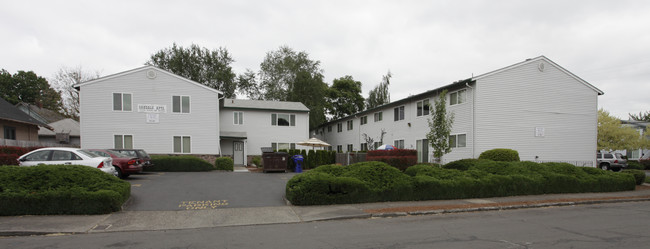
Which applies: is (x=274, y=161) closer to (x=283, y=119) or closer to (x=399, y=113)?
(x=283, y=119)

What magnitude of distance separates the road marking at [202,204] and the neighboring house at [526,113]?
48.5 ft

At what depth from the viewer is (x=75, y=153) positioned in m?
12.9

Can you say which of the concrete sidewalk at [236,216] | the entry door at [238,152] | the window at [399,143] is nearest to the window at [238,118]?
the entry door at [238,152]

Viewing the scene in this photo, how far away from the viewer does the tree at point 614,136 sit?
2809cm

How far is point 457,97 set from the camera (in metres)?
22.1

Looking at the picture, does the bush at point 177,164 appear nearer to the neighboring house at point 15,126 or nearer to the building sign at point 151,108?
the building sign at point 151,108

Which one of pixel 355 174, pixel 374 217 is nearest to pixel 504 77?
pixel 355 174

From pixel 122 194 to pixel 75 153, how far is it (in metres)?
5.20

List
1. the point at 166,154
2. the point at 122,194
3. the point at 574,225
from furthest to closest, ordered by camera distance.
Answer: the point at 166,154 → the point at 122,194 → the point at 574,225

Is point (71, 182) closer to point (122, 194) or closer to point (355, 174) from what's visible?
point (122, 194)

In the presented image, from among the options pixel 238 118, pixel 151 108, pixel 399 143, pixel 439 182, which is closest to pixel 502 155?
pixel 399 143

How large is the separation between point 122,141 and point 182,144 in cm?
371

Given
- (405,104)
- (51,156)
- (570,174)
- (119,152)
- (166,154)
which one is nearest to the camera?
(51,156)

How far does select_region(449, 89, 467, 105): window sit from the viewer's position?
2152 cm
